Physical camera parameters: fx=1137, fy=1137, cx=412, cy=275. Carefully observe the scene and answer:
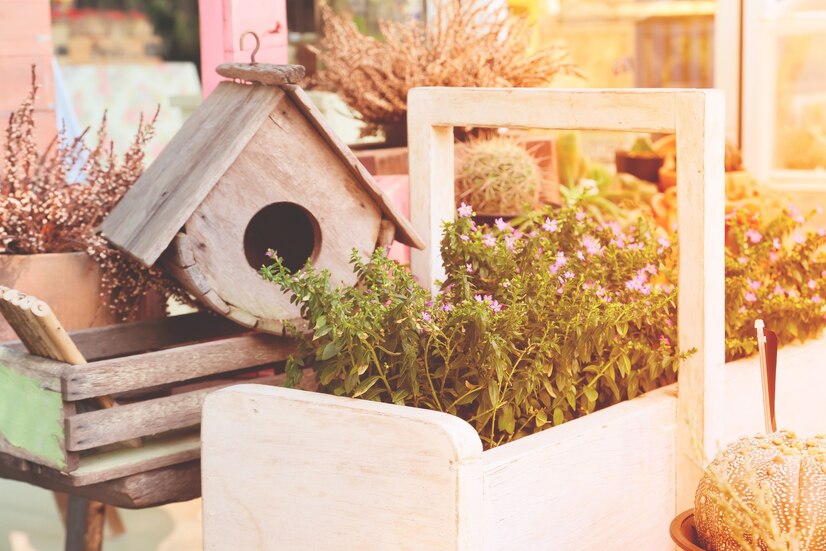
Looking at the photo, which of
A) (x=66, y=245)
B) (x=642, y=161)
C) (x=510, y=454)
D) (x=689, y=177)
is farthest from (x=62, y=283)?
(x=642, y=161)

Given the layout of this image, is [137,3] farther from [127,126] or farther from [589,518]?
[589,518]

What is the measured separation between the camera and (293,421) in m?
1.23

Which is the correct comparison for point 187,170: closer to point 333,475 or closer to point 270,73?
point 270,73

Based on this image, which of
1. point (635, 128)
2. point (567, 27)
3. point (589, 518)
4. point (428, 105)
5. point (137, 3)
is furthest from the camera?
point (137, 3)

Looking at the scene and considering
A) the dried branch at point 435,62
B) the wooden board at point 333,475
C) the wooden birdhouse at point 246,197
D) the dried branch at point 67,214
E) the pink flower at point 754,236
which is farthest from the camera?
the dried branch at point 435,62

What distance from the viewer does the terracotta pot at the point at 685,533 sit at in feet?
3.80

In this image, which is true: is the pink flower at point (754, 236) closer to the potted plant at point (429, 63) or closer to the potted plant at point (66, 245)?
the potted plant at point (429, 63)

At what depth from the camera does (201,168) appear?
1496 mm

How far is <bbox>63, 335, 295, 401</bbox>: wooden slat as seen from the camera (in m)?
1.36

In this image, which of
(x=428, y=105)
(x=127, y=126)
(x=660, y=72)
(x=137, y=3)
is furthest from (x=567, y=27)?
(x=428, y=105)

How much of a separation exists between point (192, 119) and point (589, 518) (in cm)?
82

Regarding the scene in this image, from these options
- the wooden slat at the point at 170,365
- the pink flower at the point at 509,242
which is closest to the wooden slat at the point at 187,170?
the wooden slat at the point at 170,365

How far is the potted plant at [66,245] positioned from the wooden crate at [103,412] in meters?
0.17

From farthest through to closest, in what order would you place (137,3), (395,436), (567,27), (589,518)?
(137,3) < (567,27) < (589,518) < (395,436)
